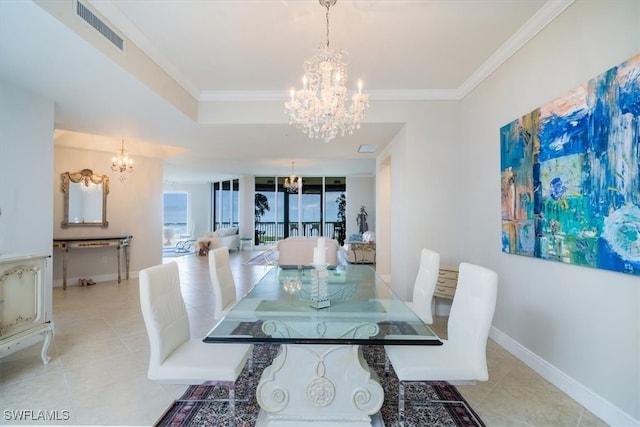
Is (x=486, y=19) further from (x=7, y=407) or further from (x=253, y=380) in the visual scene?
(x=7, y=407)

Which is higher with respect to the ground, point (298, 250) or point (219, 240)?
point (298, 250)

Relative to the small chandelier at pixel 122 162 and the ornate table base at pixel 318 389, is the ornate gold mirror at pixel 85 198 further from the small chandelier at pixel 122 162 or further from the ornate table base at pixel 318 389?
the ornate table base at pixel 318 389

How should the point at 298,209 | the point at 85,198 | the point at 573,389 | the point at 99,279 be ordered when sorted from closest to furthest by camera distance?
the point at 573,389, the point at 85,198, the point at 99,279, the point at 298,209

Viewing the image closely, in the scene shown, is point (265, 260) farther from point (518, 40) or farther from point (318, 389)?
point (518, 40)

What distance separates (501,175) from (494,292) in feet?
5.61

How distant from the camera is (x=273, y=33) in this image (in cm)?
259

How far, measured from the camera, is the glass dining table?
4.97 feet

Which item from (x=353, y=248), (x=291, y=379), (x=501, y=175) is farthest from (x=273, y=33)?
(x=353, y=248)

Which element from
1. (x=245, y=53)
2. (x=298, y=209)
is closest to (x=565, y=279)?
(x=245, y=53)

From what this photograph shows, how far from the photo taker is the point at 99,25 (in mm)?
2277

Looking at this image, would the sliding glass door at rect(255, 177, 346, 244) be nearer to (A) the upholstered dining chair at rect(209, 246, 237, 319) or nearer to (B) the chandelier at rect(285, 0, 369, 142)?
(A) the upholstered dining chair at rect(209, 246, 237, 319)

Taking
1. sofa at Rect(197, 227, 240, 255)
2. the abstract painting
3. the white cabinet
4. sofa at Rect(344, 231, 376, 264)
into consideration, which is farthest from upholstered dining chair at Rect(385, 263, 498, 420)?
sofa at Rect(197, 227, 240, 255)

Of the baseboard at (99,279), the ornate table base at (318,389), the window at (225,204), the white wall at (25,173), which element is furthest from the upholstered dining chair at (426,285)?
the window at (225,204)

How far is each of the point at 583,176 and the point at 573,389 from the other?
4.87 ft
